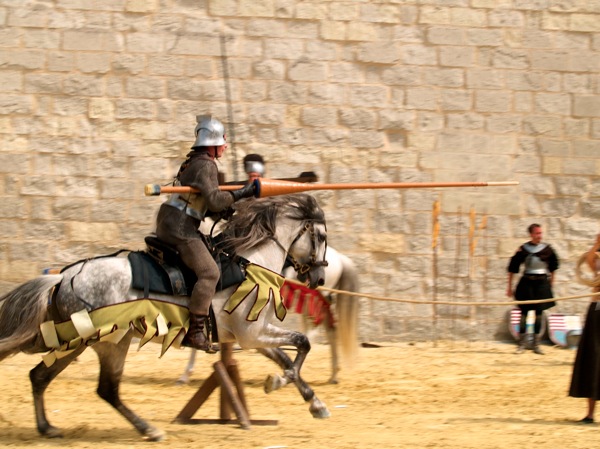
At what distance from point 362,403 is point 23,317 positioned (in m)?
3.48

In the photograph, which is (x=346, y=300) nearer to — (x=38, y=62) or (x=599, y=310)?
(x=599, y=310)

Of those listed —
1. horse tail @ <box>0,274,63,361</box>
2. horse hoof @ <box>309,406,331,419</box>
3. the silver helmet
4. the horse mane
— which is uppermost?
the silver helmet

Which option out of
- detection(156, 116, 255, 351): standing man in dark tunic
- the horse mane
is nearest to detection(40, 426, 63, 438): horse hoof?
detection(156, 116, 255, 351): standing man in dark tunic

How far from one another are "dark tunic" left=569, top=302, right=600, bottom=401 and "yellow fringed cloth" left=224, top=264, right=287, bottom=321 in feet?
7.68

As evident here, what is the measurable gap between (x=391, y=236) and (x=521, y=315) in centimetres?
182

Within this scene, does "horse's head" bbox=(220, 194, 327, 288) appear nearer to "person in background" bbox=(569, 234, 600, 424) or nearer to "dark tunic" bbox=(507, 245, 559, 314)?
"person in background" bbox=(569, 234, 600, 424)

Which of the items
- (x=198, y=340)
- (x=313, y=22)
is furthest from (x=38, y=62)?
(x=198, y=340)

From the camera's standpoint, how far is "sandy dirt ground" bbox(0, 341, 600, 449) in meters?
7.14

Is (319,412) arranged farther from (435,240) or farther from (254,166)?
(435,240)

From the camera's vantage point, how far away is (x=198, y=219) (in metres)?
7.13

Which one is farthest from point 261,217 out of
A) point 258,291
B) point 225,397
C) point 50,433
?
point 50,433

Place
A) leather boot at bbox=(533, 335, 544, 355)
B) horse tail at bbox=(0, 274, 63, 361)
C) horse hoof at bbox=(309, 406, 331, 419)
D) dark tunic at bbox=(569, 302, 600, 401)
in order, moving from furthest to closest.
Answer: leather boot at bbox=(533, 335, 544, 355) → dark tunic at bbox=(569, 302, 600, 401) → horse hoof at bbox=(309, 406, 331, 419) → horse tail at bbox=(0, 274, 63, 361)

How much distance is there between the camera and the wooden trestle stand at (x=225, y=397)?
24.7 ft

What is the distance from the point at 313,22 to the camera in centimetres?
1248
